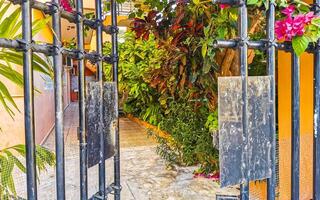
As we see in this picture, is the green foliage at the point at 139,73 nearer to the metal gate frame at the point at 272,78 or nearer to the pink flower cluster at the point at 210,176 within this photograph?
the pink flower cluster at the point at 210,176

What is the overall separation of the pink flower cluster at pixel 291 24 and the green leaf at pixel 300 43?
0.02 m

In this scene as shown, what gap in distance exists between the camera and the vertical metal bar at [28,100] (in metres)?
0.82

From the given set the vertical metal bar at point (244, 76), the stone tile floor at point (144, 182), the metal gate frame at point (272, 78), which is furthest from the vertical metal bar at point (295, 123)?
the stone tile floor at point (144, 182)

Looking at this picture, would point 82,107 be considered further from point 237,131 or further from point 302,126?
point 302,126

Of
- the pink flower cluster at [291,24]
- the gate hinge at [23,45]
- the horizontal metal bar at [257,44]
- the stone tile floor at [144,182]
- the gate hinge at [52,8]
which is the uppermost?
the gate hinge at [52,8]

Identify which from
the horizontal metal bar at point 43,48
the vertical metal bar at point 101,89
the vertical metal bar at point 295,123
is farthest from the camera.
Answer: the vertical metal bar at point 101,89

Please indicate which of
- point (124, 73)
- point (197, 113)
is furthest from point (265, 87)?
point (124, 73)

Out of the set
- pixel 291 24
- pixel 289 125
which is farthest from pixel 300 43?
pixel 289 125

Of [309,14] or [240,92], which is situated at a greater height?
[309,14]

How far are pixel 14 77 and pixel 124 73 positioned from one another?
21.9 ft

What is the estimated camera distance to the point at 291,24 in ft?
3.45

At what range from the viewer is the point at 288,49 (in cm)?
114

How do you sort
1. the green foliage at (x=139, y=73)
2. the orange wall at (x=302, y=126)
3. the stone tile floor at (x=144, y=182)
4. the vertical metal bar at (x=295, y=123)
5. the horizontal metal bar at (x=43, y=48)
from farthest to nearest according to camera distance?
the green foliage at (x=139, y=73) → the stone tile floor at (x=144, y=182) → the orange wall at (x=302, y=126) → the vertical metal bar at (x=295, y=123) → the horizontal metal bar at (x=43, y=48)

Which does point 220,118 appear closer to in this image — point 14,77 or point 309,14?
point 309,14
